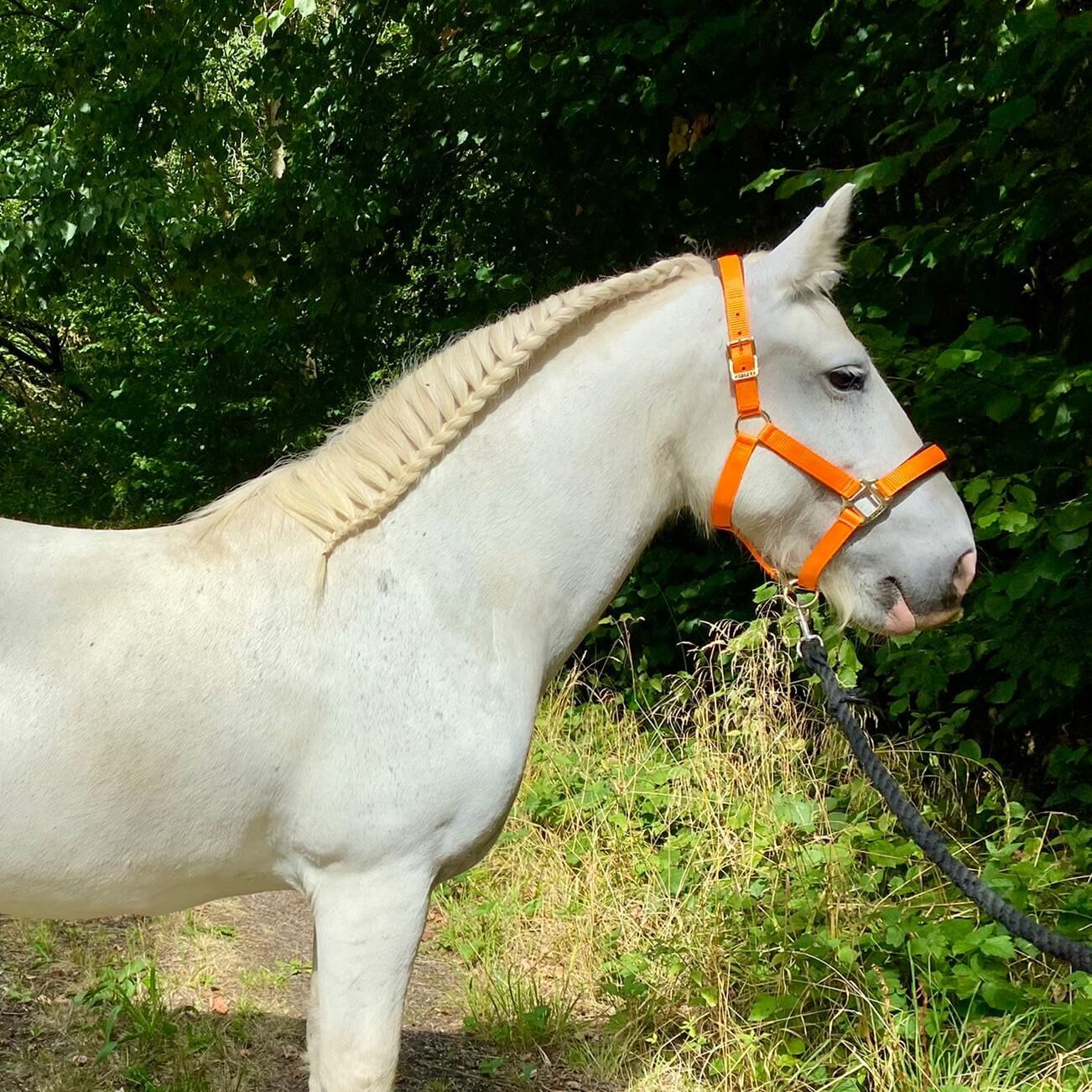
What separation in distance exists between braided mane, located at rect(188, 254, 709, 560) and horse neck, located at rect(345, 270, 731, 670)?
0.14ft

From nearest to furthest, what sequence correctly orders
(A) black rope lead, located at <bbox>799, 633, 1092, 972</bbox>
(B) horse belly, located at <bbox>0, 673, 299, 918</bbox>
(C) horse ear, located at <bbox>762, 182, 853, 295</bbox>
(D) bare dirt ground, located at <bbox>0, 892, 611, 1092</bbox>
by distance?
(B) horse belly, located at <bbox>0, 673, 299, 918</bbox>
(C) horse ear, located at <bbox>762, 182, 853, 295</bbox>
(A) black rope lead, located at <bbox>799, 633, 1092, 972</bbox>
(D) bare dirt ground, located at <bbox>0, 892, 611, 1092</bbox>

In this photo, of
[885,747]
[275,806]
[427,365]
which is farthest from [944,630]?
[275,806]

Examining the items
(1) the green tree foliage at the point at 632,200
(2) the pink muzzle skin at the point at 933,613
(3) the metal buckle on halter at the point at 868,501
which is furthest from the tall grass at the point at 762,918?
(3) the metal buckle on halter at the point at 868,501

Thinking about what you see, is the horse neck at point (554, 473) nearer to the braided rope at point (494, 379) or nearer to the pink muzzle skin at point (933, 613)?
the braided rope at point (494, 379)

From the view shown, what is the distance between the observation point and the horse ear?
1.90m

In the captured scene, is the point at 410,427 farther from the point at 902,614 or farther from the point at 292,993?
the point at 292,993

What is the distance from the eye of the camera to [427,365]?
2.05 meters

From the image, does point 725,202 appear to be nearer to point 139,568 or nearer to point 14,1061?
point 139,568

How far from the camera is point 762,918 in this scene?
322 centimetres

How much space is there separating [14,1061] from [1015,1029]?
294 cm

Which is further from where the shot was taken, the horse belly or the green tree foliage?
the green tree foliage

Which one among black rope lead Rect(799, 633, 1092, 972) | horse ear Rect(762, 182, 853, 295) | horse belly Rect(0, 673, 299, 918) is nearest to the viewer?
horse belly Rect(0, 673, 299, 918)

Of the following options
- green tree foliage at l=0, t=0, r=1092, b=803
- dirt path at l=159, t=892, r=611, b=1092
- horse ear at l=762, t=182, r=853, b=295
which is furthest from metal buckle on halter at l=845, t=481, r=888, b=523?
dirt path at l=159, t=892, r=611, b=1092

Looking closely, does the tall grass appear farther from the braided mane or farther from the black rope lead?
the braided mane
